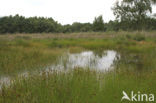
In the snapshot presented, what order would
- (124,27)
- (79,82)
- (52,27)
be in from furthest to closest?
(52,27), (124,27), (79,82)

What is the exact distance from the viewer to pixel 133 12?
32656 millimetres

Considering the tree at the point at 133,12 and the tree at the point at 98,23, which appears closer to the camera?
the tree at the point at 133,12

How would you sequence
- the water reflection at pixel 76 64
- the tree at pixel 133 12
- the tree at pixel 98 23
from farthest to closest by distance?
1. the tree at pixel 98 23
2. the tree at pixel 133 12
3. the water reflection at pixel 76 64

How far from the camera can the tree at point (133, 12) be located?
31906 mm

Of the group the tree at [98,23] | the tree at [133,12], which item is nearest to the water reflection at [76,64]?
the tree at [133,12]

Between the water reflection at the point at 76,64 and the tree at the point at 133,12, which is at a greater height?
the tree at the point at 133,12

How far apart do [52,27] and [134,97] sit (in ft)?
144

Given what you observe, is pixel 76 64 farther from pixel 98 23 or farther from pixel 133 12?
pixel 98 23

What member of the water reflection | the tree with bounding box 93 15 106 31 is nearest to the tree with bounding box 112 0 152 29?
the tree with bounding box 93 15 106 31

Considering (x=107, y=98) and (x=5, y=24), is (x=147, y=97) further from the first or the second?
(x=5, y=24)

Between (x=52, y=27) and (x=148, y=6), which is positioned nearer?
(x=148, y=6)

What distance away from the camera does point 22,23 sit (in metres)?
41.0

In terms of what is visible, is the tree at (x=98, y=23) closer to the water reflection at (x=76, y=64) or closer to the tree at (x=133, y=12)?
the tree at (x=133, y=12)

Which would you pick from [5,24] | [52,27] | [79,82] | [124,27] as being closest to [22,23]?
[5,24]
